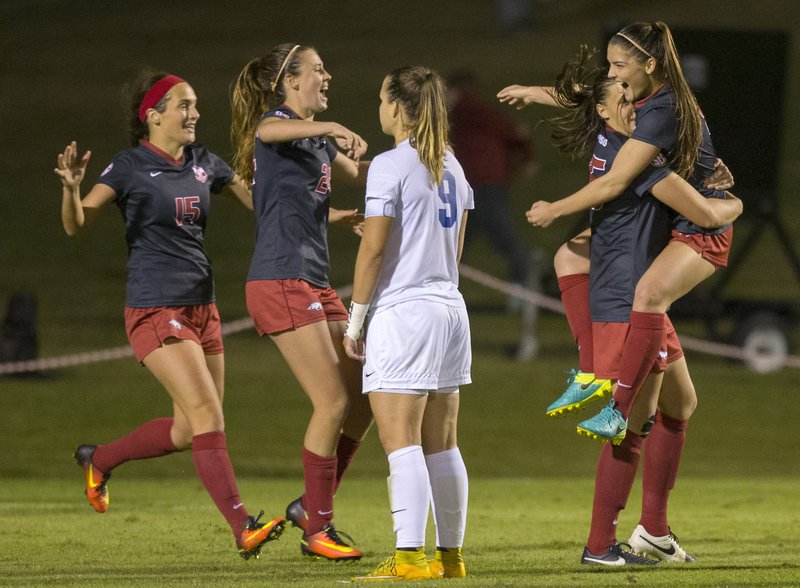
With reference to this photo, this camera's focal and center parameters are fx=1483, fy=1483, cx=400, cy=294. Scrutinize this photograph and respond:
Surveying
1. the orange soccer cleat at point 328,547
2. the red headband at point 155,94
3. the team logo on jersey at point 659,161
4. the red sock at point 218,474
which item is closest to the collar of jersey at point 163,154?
the red headband at point 155,94

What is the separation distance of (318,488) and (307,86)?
5.57 ft

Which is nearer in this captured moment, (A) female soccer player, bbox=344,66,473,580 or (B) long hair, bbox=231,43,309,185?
(A) female soccer player, bbox=344,66,473,580

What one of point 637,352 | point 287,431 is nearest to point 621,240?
point 637,352

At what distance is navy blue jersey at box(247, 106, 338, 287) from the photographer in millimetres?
6191

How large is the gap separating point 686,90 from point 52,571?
3.09 metres

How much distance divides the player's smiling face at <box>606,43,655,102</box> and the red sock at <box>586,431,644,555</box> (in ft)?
4.57

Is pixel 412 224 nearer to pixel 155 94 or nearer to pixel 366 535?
pixel 155 94

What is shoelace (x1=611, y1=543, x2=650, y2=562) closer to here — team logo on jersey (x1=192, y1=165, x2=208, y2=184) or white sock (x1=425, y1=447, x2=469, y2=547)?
white sock (x1=425, y1=447, x2=469, y2=547)

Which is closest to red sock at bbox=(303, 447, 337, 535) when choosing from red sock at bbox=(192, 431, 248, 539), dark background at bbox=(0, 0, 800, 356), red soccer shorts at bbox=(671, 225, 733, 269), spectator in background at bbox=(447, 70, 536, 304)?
red sock at bbox=(192, 431, 248, 539)

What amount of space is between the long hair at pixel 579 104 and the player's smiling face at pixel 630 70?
0.74 ft

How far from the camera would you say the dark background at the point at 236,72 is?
14.3 meters

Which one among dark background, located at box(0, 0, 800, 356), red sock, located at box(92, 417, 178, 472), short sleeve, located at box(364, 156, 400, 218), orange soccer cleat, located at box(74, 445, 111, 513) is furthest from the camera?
dark background, located at box(0, 0, 800, 356)

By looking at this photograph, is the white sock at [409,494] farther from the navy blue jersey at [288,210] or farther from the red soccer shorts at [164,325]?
the red soccer shorts at [164,325]

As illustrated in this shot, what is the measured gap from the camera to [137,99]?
6.61 metres
